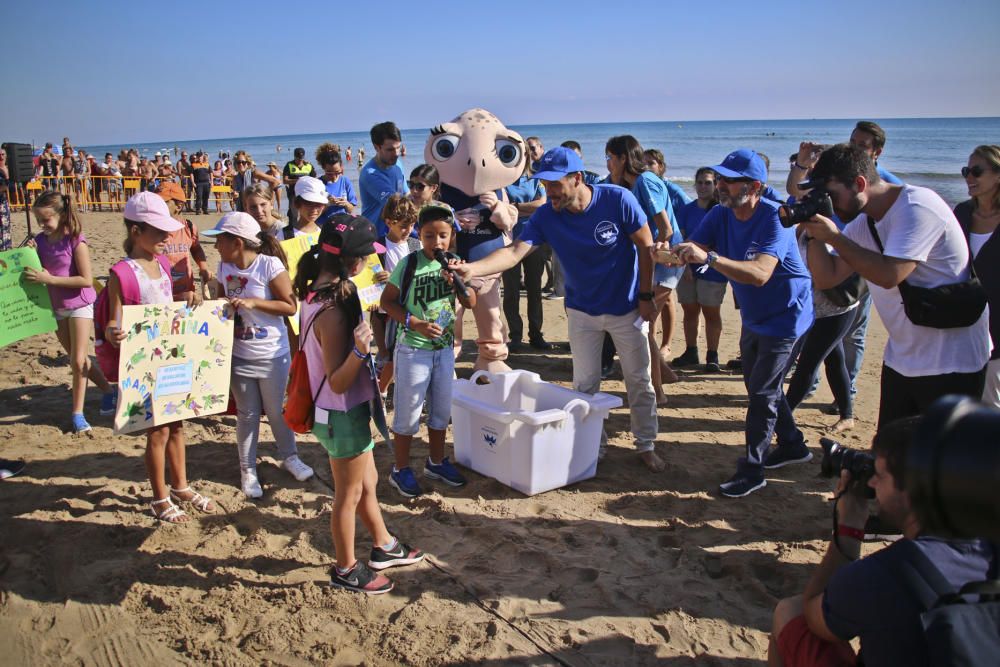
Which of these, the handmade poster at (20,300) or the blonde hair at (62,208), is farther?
the blonde hair at (62,208)

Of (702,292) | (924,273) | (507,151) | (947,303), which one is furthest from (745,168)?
(702,292)

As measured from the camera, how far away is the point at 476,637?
3270mm

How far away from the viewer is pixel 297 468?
4.91 meters

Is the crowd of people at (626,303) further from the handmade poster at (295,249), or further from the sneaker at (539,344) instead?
the sneaker at (539,344)

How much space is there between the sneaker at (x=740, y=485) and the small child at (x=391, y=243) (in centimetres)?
239

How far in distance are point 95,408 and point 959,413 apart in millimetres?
6664

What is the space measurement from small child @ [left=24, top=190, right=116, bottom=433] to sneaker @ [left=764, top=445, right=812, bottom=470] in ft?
16.6

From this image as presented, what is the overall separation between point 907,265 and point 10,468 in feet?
18.1

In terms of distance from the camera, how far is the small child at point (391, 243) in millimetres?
5219

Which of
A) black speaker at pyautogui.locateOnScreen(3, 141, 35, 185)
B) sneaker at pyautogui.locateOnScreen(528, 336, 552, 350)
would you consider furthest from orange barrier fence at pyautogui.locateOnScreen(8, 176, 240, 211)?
sneaker at pyautogui.locateOnScreen(528, 336, 552, 350)

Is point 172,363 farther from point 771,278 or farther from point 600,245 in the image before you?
point 771,278

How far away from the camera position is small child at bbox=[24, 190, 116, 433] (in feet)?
17.1

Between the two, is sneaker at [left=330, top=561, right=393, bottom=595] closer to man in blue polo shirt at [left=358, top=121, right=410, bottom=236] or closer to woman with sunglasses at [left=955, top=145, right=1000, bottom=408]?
woman with sunglasses at [left=955, top=145, right=1000, bottom=408]

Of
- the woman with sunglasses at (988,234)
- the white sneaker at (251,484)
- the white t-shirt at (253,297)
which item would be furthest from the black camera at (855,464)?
the white sneaker at (251,484)
